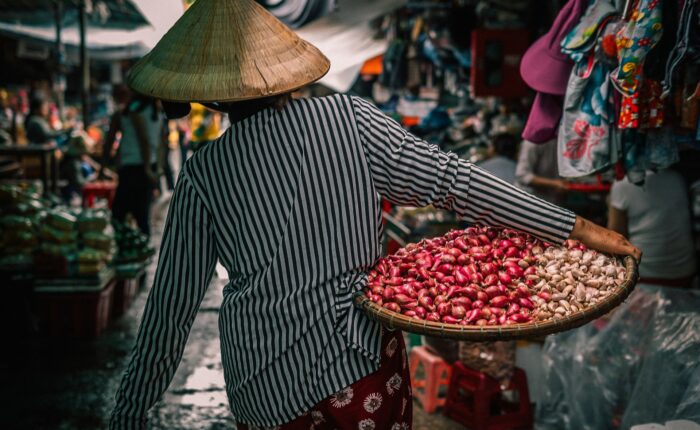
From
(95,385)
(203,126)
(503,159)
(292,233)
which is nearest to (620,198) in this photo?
(503,159)

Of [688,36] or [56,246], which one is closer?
[688,36]

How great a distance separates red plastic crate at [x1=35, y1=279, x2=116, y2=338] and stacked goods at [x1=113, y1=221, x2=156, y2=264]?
1.67 feet

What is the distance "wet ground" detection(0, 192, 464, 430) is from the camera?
4.62 m

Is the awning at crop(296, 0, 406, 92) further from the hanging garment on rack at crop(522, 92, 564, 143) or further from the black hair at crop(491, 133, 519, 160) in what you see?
the hanging garment on rack at crop(522, 92, 564, 143)

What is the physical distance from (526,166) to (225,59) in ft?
16.2

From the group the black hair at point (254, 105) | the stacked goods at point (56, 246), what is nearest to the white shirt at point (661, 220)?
the black hair at point (254, 105)

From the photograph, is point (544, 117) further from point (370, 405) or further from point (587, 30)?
point (370, 405)

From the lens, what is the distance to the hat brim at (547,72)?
11.7 feet

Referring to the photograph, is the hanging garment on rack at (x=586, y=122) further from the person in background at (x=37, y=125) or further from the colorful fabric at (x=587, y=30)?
the person in background at (x=37, y=125)

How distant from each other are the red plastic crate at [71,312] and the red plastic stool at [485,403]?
322 cm

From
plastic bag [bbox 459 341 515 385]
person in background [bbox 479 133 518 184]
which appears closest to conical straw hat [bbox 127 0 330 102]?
plastic bag [bbox 459 341 515 385]

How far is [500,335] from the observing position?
1974 millimetres

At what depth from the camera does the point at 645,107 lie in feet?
10.1

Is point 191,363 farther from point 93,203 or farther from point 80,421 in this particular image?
point 93,203
